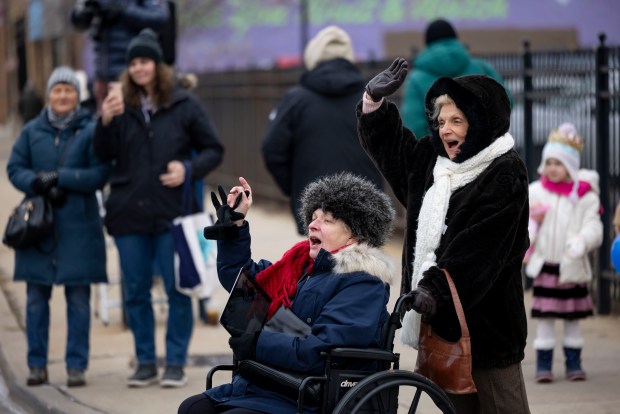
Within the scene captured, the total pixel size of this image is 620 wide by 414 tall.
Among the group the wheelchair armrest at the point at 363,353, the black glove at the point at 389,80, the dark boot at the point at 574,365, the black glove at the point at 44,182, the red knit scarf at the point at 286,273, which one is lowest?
the dark boot at the point at 574,365

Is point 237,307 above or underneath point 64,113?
underneath

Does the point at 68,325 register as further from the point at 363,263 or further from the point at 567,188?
the point at 363,263

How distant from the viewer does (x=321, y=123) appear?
8484mm

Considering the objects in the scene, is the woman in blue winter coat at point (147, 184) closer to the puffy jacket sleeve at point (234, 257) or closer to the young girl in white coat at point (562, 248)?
the young girl in white coat at point (562, 248)

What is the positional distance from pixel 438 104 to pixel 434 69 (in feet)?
13.4

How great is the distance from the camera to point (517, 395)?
5.11 metres

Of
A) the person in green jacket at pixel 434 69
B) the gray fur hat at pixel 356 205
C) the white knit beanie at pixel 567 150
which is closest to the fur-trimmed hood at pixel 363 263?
the gray fur hat at pixel 356 205

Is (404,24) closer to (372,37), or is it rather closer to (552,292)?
(372,37)

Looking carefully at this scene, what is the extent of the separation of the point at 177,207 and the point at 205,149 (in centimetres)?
46

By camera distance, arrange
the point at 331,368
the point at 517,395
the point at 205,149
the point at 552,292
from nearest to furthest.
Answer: the point at 331,368 < the point at 517,395 < the point at 552,292 < the point at 205,149

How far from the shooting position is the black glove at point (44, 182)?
7.81m

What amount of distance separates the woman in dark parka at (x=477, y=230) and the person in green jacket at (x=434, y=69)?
3.90 metres

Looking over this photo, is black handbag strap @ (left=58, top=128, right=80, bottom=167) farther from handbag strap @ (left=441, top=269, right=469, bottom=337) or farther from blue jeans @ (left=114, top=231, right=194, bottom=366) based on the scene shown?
handbag strap @ (left=441, top=269, right=469, bottom=337)

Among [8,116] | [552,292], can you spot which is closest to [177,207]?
[552,292]
